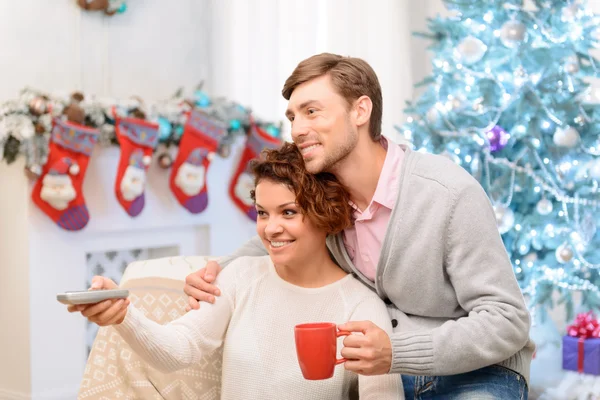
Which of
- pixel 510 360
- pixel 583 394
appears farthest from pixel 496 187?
pixel 510 360

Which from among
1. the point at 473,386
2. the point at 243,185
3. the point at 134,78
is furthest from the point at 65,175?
the point at 473,386

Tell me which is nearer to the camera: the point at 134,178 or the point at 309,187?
the point at 309,187

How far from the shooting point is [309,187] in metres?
1.73

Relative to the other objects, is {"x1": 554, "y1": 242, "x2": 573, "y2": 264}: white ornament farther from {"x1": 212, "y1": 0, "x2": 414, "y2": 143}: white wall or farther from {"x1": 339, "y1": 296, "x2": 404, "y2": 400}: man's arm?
{"x1": 339, "y1": 296, "x2": 404, "y2": 400}: man's arm

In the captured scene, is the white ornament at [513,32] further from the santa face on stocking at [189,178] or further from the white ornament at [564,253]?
the santa face on stocking at [189,178]

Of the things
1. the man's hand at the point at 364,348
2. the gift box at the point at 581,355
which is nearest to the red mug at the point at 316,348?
the man's hand at the point at 364,348

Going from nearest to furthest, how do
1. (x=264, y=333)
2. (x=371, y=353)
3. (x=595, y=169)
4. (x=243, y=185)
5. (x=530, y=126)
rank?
(x=371, y=353) → (x=264, y=333) → (x=595, y=169) → (x=530, y=126) → (x=243, y=185)

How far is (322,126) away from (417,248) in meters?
0.35

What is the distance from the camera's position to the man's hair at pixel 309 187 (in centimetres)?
173

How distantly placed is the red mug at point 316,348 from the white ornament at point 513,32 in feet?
7.38

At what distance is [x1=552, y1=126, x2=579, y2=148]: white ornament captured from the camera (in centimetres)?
319

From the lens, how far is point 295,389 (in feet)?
5.48

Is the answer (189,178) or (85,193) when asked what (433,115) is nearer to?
(189,178)

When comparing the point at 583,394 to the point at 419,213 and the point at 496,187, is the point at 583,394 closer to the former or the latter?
the point at 496,187
